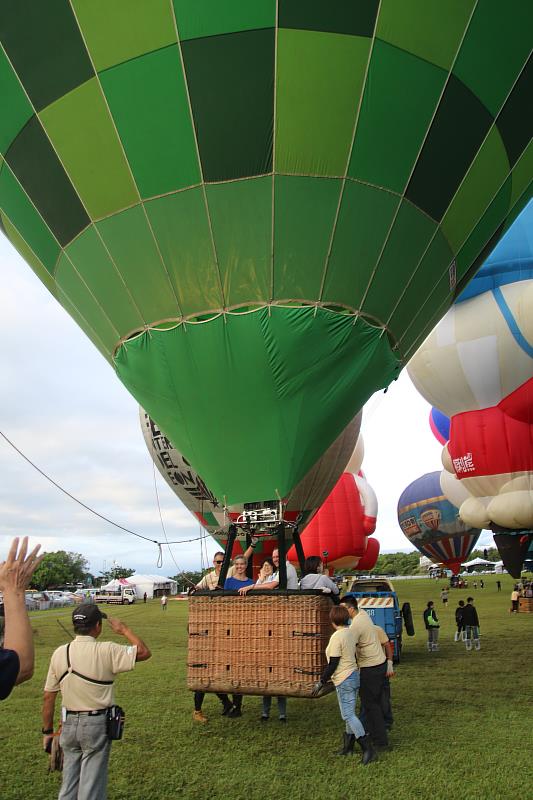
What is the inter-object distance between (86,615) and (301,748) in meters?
2.52

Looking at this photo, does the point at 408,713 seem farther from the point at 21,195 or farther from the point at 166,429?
the point at 21,195

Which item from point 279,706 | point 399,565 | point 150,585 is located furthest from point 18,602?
point 399,565

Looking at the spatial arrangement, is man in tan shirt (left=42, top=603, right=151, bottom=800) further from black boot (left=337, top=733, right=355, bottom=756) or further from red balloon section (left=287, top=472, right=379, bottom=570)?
red balloon section (left=287, top=472, right=379, bottom=570)

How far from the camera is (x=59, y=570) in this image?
257 ft

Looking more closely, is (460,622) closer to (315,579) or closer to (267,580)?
(315,579)

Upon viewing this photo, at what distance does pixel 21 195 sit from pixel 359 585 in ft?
25.6

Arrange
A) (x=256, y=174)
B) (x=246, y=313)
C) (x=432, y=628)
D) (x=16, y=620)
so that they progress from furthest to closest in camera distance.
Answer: (x=432, y=628) < (x=246, y=313) < (x=256, y=174) < (x=16, y=620)

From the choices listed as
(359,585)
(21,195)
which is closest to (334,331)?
(21,195)

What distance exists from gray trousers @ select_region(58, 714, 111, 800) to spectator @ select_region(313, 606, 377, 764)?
1873 millimetres

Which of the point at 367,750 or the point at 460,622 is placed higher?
the point at 460,622

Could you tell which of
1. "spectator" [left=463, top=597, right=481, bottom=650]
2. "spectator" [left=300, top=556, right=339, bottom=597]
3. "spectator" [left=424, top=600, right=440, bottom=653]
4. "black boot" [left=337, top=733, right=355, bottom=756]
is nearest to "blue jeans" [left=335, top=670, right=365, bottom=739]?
"black boot" [left=337, top=733, right=355, bottom=756]

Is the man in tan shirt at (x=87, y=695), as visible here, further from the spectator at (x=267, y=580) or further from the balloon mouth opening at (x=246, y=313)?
the balloon mouth opening at (x=246, y=313)

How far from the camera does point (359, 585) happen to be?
10.5 m

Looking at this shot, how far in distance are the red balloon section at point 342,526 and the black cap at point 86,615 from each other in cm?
2115
